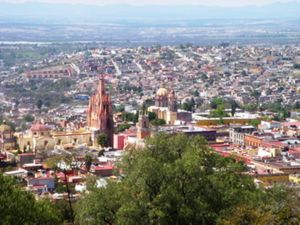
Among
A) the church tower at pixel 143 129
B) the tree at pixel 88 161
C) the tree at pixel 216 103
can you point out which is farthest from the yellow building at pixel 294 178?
the tree at pixel 216 103

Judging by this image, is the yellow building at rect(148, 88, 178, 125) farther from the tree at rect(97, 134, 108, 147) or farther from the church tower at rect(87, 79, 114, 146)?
the tree at rect(97, 134, 108, 147)

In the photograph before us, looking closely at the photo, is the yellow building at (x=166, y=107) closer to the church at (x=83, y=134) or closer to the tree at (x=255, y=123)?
the tree at (x=255, y=123)

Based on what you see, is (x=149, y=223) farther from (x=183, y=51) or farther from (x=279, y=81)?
(x=183, y=51)

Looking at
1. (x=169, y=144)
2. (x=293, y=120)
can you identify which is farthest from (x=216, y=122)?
(x=169, y=144)

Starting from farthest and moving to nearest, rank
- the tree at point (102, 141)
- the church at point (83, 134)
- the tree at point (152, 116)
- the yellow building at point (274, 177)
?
the tree at point (152, 116) < the church at point (83, 134) < the tree at point (102, 141) < the yellow building at point (274, 177)

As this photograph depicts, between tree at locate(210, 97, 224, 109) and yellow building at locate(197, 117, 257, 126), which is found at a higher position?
yellow building at locate(197, 117, 257, 126)

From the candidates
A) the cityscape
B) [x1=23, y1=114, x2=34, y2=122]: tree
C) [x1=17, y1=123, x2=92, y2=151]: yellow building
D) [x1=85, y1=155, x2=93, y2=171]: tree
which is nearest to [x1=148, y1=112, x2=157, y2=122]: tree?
the cityscape
